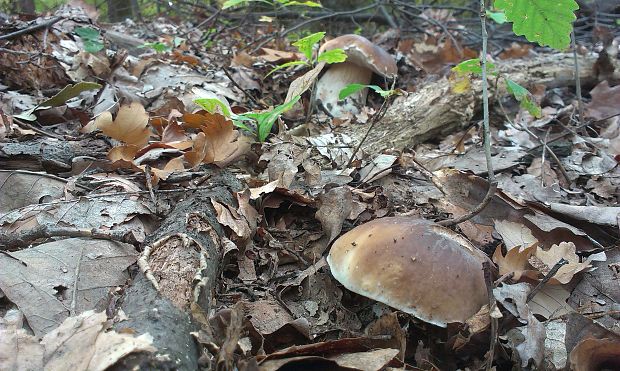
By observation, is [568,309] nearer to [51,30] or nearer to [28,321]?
[28,321]

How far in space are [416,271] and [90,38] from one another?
3.90 meters

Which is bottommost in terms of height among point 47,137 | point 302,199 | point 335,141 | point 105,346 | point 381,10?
point 381,10

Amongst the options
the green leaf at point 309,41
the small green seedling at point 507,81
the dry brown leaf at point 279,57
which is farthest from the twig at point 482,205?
the dry brown leaf at point 279,57

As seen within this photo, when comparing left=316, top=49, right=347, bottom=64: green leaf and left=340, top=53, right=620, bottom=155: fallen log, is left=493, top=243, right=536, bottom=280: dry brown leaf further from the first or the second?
left=316, top=49, right=347, bottom=64: green leaf

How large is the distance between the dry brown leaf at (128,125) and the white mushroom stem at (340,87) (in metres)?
2.02

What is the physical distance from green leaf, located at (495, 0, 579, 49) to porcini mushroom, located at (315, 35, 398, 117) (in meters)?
2.11

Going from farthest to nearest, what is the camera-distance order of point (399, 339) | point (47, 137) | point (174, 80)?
1. point (174, 80)
2. point (47, 137)
3. point (399, 339)

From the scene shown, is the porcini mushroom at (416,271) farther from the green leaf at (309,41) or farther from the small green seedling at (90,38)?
the small green seedling at (90,38)

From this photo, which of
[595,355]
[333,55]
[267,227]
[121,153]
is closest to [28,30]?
[121,153]

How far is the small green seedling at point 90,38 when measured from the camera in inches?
159

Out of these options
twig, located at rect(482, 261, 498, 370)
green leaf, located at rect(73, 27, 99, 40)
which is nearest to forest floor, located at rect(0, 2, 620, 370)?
twig, located at rect(482, 261, 498, 370)

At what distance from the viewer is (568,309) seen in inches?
72.3

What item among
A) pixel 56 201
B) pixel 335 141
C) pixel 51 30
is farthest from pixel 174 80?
pixel 56 201

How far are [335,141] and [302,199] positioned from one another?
0.93 metres
